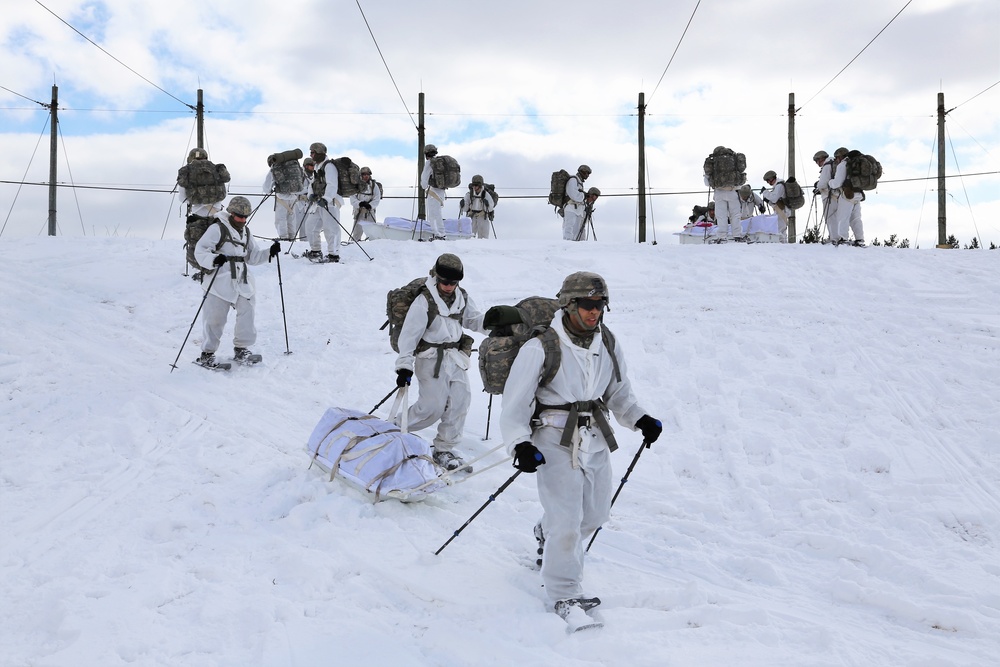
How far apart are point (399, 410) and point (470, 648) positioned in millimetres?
3313

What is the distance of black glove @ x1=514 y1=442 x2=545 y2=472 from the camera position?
3865mm

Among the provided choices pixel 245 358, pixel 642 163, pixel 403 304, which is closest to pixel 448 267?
pixel 403 304

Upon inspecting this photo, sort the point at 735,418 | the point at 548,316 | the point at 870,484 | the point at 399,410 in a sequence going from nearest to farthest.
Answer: the point at 548,316
the point at 870,484
the point at 399,410
the point at 735,418

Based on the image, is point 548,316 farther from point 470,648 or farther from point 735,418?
point 735,418

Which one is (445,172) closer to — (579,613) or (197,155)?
(197,155)

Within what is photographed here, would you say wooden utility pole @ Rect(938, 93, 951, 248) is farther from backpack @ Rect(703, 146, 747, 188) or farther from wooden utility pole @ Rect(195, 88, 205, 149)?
wooden utility pole @ Rect(195, 88, 205, 149)

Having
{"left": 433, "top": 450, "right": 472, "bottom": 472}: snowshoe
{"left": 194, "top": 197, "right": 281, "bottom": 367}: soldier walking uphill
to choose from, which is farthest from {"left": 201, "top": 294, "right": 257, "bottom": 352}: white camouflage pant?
{"left": 433, "top": 450, "right": 472, "bottom": 472}: snowshoe

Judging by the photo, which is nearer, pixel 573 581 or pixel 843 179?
pixel 573 581

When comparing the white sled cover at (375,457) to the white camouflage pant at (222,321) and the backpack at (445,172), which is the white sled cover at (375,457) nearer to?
the white camouflage pant at (222,321)

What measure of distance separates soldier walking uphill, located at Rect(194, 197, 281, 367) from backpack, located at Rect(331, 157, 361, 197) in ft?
18.2

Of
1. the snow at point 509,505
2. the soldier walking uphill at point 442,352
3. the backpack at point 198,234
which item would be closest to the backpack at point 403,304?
the soldier walking uphill at point 442,352

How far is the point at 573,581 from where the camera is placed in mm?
4082

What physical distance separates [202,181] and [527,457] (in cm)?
1081

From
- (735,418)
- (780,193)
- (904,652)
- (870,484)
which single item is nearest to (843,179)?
(780,193)
